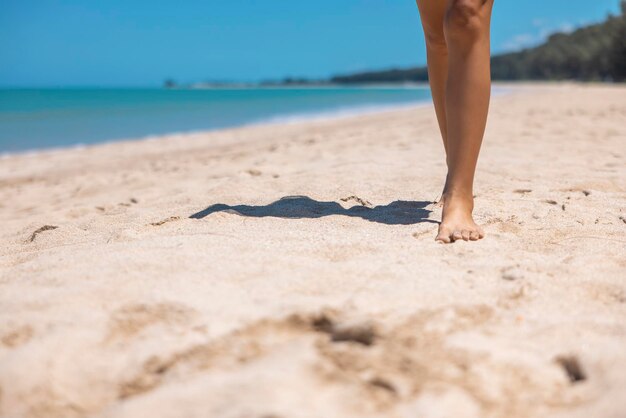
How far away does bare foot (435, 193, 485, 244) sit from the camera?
1.78 m

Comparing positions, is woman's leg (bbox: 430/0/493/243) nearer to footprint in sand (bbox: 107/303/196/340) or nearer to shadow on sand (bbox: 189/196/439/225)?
shadow on sand (bbox: 189/196/439/225)

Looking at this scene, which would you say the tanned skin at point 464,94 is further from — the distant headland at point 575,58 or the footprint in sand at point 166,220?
the distant headland at point 575,58

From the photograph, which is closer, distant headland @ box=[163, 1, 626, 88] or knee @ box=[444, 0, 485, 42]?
knee @ box=[444, 0, 485, 42]

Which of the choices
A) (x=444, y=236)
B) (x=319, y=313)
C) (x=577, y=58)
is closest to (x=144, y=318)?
(x=319, y=313)

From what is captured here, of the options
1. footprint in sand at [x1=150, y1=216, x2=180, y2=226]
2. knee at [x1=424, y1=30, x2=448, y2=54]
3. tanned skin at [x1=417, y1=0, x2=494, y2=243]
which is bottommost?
footprint in sand at [x1=150, y1=216, x2=180, y2=226]

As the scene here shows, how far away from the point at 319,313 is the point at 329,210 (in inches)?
43.8

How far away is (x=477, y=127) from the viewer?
1.93 metres

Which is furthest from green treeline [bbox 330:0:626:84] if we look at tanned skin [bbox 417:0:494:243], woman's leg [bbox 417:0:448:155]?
tanned skin [bbox 417:0:494:243]

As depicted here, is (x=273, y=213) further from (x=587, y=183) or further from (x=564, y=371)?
(x=587, y=183)

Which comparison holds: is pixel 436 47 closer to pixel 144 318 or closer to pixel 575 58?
pixel 144 318

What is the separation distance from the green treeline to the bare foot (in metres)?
43.1

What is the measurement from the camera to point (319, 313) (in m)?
1.23

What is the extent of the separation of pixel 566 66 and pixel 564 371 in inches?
2702

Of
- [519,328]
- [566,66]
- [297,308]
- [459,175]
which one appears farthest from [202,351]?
[566,66]
